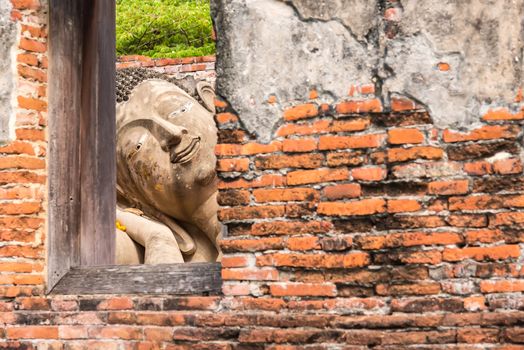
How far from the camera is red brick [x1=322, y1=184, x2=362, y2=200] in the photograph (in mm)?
4125

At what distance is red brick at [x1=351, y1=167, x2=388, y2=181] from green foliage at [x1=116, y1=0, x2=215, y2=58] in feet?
33.0

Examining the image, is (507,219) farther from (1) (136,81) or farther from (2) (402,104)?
(1) (136,81)

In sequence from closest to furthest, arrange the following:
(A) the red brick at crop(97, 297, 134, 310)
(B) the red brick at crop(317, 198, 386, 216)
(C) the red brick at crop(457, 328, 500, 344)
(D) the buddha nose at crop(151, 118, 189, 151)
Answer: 1. (C) the red brick at crop(457, 328, 500, 344)
2. (B) the red brick at crop(317, 198, 386, 216)
3. (A) the red brick at crop(97, 297, 134, 310)
4. (D) the buddha nose at crop(151, 118, 189, 151)

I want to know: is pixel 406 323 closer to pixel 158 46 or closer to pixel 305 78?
pixel 305 78

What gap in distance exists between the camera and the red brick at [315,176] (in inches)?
163

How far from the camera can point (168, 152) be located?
22.7ft

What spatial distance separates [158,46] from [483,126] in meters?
11.0

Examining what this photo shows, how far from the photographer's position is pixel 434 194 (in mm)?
4004

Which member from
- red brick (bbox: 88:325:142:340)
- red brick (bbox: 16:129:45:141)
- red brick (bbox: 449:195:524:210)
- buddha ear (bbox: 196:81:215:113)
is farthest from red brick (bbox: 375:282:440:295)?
buddha ear (bbox: 196:81:215:113)

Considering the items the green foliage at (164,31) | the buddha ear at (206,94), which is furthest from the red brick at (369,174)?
the green foliage at (164,31)

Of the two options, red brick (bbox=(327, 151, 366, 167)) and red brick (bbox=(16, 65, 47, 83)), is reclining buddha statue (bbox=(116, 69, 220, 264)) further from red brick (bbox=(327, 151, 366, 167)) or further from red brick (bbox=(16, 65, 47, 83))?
red brick (bbox=(327, 151, 366, 167))

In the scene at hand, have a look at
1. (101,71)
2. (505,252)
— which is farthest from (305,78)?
(101,71)

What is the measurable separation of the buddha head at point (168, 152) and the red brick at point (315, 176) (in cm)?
276

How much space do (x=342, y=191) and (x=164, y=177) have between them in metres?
3.07
